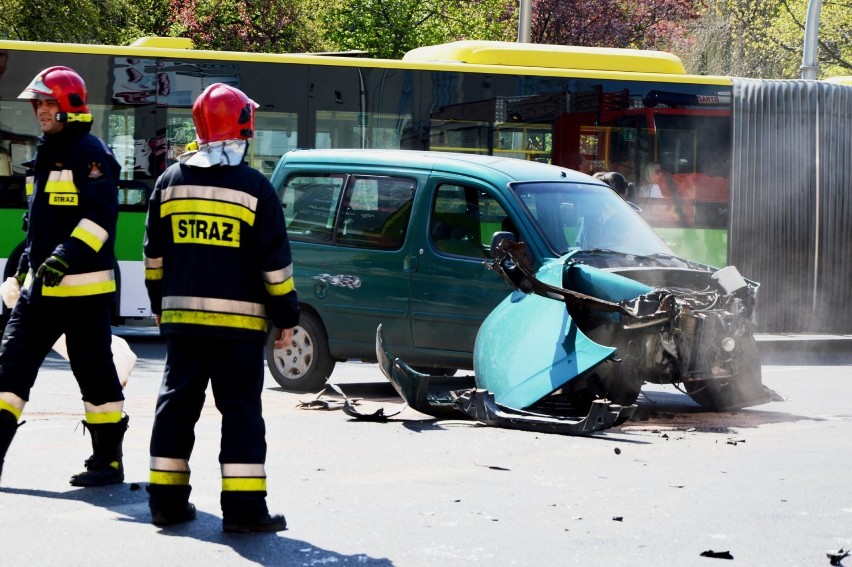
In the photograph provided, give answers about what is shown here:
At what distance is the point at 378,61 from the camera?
1669 cm

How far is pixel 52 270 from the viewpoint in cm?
635

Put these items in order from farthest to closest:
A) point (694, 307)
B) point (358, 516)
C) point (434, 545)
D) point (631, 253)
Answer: point (631, 253), point (694, 307), point (358, 516), point (434, 545)

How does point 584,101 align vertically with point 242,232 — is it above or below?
above

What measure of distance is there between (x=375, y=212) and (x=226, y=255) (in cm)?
512

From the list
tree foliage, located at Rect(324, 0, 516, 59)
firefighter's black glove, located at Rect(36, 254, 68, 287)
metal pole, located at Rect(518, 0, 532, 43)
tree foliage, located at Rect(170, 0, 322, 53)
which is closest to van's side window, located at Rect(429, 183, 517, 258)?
firefighter's black glove, located at Rect(36, 254, 68, 287)

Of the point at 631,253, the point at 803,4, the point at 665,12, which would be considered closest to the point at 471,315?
the point at 631,253

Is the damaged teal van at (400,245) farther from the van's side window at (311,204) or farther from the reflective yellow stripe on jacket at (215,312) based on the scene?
the reflective yellow stripe on jacket at (215,312)

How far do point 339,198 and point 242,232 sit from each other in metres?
5.39

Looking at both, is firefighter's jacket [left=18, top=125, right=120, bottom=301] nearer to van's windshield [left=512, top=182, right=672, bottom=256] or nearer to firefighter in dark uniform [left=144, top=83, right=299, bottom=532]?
firefighter in dark uniform [left=144, top=83, right=299, bottom=532]

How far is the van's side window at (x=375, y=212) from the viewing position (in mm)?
10633

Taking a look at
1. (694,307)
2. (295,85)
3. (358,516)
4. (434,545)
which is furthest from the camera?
(295,85)

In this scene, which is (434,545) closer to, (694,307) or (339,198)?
(694,307)

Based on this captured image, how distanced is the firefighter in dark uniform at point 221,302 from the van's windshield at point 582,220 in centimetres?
429

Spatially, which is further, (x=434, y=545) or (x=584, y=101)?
(x=584, y=101)
